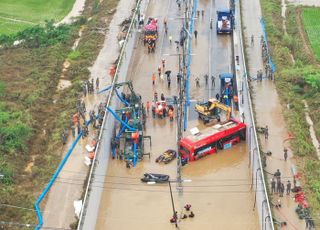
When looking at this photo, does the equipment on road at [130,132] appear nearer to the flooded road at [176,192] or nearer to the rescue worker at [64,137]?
the flooded road at [176,192]

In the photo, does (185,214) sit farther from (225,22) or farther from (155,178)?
(225,22)

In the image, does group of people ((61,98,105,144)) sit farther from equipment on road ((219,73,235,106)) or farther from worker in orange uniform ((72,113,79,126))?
equipment on road ((219,73,235,106))

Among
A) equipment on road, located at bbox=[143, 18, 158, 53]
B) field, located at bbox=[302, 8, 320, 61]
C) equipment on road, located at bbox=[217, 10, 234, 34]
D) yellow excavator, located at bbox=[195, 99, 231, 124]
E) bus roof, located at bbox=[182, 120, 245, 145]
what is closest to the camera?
bus roof, located at bbox=[182, 120, 245, 145]

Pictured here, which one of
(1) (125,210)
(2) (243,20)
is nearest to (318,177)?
(1) (125,210)

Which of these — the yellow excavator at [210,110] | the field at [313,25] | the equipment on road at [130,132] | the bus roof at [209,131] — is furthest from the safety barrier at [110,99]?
the field at [313,25]

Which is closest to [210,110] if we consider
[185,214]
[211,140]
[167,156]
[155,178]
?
[211,140]

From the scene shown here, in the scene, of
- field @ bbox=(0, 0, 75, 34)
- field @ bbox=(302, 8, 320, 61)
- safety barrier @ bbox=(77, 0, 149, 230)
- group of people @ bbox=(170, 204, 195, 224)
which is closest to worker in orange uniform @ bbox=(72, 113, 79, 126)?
safety barrier @ bbox=(77, 0, 149, 230)
